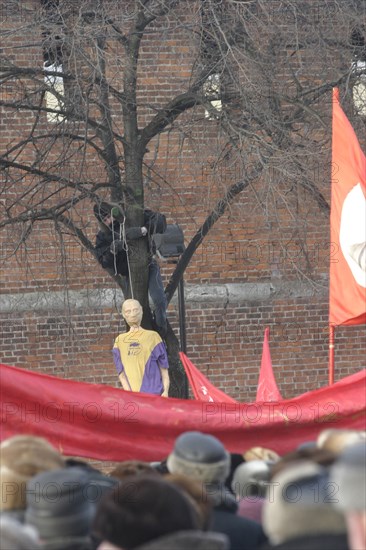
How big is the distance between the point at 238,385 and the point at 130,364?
5.80 m

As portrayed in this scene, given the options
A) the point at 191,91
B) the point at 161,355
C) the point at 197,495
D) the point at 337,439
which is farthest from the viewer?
the point at 191,91

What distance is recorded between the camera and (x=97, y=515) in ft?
11.3

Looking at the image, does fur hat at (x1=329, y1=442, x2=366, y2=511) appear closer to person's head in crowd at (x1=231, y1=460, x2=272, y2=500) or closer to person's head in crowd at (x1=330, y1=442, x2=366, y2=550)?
person's head in crowd at (x1=330, y1=442, x2=366, y2=550)

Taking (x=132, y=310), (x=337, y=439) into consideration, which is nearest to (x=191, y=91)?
(x=132, y=310)

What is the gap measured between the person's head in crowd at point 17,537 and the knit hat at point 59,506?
137 millimetres

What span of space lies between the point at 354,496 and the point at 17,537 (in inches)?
35.3

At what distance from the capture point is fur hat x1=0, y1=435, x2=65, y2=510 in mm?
4059

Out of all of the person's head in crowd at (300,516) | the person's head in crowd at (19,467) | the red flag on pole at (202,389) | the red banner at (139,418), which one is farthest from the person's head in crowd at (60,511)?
the red flag on pole at (202,389)

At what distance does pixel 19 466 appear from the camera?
410 cm

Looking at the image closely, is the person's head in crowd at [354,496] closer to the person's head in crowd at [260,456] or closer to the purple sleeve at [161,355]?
the person's head in crowd at [260,456]

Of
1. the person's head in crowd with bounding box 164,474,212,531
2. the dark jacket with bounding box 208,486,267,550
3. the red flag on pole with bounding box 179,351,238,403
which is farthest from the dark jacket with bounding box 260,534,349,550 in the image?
the red flag on pole with bounding box 179,351,238,403

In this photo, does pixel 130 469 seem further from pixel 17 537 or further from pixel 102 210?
pixel 102 210

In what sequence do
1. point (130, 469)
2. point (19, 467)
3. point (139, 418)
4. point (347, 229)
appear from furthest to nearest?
point (347, 229), point (139, 418), point (130, 469), point (19, 467)

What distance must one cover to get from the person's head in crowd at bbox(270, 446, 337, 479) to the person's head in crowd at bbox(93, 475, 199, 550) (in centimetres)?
53
